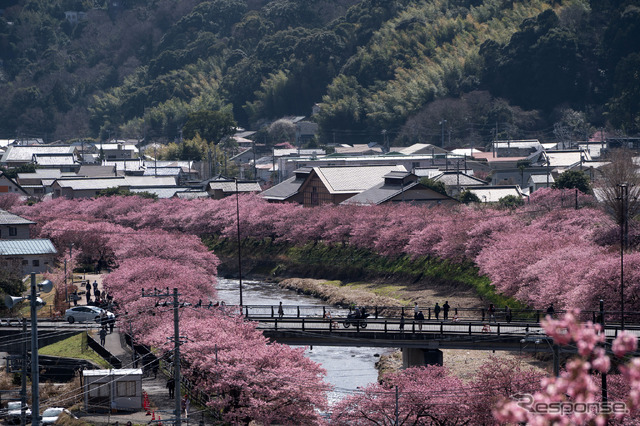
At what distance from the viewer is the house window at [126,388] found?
3156 cm

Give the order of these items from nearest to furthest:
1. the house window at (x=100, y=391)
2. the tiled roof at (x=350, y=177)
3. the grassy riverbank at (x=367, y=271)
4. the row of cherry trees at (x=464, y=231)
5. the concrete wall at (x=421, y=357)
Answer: the house window at (x=100, y=391) → the concrete wall at (x=421, y=357) → the row of cherry trees at (x=464, y=231) → the grassy riverbank at (x=367, y=271) → the tiled roof at (x=350, y=177)

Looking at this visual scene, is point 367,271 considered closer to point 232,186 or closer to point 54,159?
point 232,186

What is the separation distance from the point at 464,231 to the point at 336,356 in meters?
20.3

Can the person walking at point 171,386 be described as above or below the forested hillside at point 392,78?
below

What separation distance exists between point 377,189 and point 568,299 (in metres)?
41.6

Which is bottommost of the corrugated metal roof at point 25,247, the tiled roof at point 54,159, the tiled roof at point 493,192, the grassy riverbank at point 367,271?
the grassy riverbank at point 367,271

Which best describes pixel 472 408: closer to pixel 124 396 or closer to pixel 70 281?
pixel 124 396

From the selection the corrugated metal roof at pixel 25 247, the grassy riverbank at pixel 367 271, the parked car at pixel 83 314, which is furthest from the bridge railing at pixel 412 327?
the corrugated metal roof at pixel 25 247

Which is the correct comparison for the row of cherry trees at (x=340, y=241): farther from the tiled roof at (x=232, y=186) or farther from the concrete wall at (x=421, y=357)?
the tiled roof at (x=232, y=186)

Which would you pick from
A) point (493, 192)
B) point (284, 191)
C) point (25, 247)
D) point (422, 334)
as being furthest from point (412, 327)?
point (284, 191)

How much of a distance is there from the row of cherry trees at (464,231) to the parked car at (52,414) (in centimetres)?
1977

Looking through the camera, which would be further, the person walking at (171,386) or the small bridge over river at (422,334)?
the small bridge over river at (422,334)

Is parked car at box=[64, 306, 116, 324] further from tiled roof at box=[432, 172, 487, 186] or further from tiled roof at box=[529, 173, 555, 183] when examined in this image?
tiled roof at box=[529, 173, 555, 183]

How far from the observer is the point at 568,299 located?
38.6 meters
